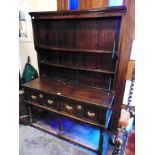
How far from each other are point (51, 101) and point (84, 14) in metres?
1.16

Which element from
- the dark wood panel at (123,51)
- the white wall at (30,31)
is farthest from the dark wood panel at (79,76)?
the white wall at (30,31)

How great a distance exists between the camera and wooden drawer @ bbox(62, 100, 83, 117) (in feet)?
5.34

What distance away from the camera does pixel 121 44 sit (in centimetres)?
157

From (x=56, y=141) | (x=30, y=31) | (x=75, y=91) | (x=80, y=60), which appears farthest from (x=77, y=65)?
(x=56, y=141)

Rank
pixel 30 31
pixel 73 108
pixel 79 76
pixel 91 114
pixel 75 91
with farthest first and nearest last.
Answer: pixel 30 31
pixel 79 76
pixel 75 91
pixel 73 108
pixel 91 114

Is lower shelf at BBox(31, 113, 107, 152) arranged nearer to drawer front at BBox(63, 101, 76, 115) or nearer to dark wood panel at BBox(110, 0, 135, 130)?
drawer front at BBox(63, 101, 76, 115)

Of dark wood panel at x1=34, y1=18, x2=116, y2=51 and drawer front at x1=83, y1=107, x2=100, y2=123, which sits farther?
dark wood panel at x1=34, y1=18, x2=116, y2=51

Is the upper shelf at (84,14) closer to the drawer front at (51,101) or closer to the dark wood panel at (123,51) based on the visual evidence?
the dark wood panel at (123,51)

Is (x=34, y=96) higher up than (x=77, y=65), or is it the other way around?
(x=77, y=65)

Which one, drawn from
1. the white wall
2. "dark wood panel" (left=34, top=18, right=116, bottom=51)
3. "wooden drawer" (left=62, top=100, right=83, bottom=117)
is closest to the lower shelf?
"wooden drawer" (left=62, top=100, right=83, bottom=117)

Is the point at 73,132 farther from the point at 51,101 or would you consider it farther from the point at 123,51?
the point at 123,51

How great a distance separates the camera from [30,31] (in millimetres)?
2168

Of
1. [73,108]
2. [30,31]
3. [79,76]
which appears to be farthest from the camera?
[30,31]
